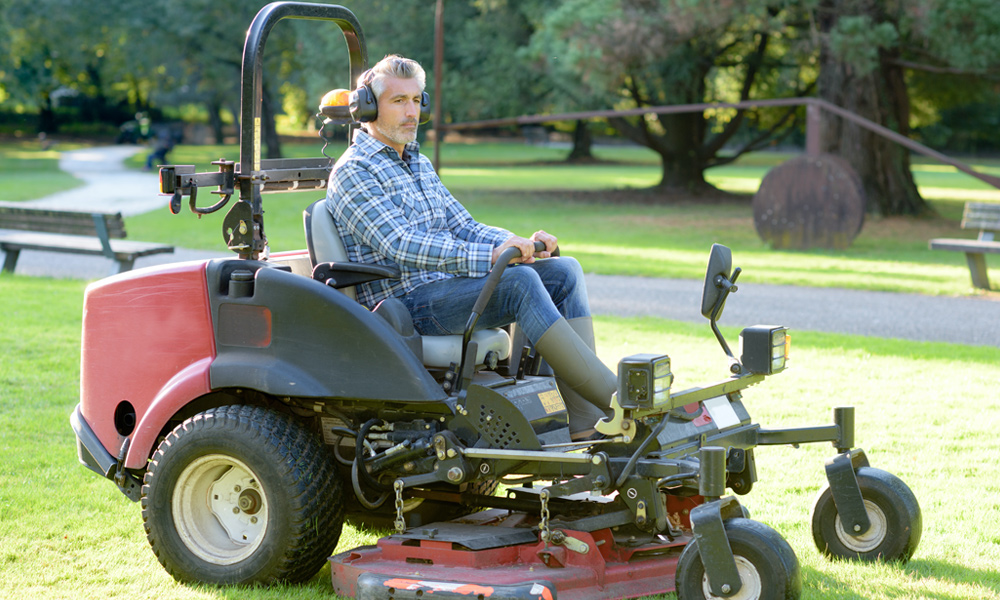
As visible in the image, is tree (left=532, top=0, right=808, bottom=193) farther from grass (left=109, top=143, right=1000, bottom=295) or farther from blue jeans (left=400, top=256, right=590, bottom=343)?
blue jeans (left=400, top=256, right=590, bottom=343)

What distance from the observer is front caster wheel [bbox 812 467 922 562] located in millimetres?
4059

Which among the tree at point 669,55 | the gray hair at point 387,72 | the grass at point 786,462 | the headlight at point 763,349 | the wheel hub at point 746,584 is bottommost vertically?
the grass at point 786,462

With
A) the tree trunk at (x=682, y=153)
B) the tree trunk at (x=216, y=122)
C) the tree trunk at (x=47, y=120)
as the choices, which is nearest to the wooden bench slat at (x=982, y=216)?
the tree trunk at (x=682, y=153)

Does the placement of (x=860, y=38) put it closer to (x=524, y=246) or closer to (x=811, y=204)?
(x=811, y=204)

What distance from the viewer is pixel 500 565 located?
378 cm

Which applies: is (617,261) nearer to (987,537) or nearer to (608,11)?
(608,11)

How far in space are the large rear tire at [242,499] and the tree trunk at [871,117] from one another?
16050 mm

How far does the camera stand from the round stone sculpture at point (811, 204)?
600 inches

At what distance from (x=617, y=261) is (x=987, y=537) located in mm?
9982

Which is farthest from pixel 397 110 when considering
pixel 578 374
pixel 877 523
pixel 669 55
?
pixel 669 55

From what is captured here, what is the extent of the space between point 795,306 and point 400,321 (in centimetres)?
751

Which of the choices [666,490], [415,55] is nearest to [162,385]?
[666,490]

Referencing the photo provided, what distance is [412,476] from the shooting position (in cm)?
391

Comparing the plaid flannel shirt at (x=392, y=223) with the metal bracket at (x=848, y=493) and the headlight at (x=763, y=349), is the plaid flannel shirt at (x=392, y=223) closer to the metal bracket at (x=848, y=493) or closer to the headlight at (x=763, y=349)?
the headlight at (x=763, y=349)
